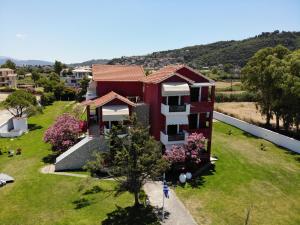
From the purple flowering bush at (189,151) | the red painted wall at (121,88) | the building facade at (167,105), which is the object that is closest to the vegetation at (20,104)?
the building facade at (167,105)

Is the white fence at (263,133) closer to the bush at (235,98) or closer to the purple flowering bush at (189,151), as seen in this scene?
the purple flowering bush at (189,151)

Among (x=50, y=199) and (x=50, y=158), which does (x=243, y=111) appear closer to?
(x=50, y=158)

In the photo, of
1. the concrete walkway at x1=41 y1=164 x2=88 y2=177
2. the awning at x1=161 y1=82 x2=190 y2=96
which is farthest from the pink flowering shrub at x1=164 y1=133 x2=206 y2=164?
the concrete walkway at x1=41 y1=164 x2=88 y2=177

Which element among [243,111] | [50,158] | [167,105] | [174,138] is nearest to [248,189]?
[174,138]

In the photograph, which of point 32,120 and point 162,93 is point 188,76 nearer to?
point 162,93

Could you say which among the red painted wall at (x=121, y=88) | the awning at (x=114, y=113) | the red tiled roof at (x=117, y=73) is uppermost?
the red tiled roof at (x=117, y=73)

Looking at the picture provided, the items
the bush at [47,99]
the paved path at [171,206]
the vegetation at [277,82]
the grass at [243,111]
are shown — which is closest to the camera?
the paved path at [171,206]

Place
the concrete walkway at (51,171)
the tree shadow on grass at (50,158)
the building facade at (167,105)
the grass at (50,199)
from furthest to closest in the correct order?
the tree shadow on grass at (50,158) → the building facade at (167,105) → the concrete walkway at (51,171) → the grass at (50,199)

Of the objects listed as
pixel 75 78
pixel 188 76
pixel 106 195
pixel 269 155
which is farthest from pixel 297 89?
pixel 75 78
